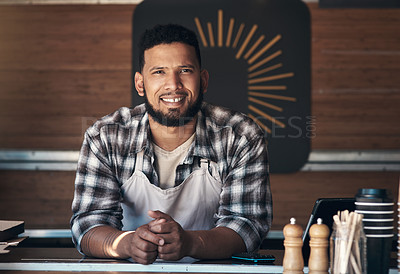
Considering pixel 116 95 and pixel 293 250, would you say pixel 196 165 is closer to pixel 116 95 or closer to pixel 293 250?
pixel 293 250

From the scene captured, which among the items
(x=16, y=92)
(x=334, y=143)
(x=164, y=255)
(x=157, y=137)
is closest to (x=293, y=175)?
(x=334, y=143)

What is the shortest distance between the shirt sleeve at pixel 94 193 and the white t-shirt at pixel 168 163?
0.18 metres

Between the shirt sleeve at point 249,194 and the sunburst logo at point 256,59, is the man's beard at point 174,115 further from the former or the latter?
the sunburst logo at point 256,59

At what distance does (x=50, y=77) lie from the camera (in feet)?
11.9

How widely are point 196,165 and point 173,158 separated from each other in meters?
0.09

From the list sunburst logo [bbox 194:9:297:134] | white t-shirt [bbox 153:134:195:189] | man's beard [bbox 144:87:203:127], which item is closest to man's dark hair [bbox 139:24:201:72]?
man's beard [bbox 144:87:203:127]

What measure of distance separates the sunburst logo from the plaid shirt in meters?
1.44

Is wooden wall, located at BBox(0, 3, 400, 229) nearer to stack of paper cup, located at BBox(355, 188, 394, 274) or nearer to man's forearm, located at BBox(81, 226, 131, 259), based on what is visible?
man's forearm, located at BBox(81, 226, 131, 259)

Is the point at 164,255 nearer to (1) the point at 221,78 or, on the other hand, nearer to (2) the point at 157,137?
Answer: (2) the point at 157,137

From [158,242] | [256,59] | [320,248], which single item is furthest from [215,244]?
[256,59]

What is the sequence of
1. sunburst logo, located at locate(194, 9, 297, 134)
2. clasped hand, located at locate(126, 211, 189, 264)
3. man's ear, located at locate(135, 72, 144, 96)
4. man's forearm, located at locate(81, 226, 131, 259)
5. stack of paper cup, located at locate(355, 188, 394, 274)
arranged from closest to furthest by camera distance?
stack of paper cup, located at locate(355, 188, 394, 274), clasped hand, located at locate(126, 211, 189, 264), man's forearm, located at locate(81, 226, 131, 259), man's ear, located at locate(135, 72, 144, 96), sunburst logo, located at locate(194, 9, 297, 134)

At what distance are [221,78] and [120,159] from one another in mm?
1683

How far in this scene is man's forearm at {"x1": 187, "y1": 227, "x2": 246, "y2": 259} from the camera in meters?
1.58

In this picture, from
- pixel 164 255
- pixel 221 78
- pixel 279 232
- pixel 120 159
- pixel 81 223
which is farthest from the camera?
pixel 221 78
